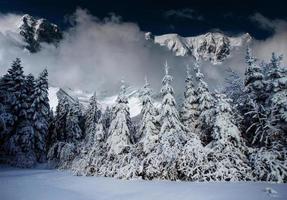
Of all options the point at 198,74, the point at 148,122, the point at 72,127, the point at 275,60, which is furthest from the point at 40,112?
the point at 275,60

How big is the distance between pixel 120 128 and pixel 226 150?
1074 cm

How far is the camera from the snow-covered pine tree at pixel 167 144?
23.7 metres

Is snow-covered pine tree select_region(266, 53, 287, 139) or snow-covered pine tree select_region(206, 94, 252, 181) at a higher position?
snow-covered pine tree select_region(266, 53, 287, 139)

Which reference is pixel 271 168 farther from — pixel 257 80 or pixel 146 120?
pixel 146 120

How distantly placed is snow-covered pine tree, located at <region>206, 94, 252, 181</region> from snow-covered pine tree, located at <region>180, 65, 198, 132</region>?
622 cm

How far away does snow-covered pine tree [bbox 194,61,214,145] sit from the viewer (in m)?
26.9

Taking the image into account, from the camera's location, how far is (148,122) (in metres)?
27.7

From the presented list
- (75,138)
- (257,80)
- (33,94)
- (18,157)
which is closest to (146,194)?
(257,80)

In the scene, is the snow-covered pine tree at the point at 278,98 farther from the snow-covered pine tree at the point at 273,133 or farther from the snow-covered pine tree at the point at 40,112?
the snow-covered pine tree at the point at 40,112

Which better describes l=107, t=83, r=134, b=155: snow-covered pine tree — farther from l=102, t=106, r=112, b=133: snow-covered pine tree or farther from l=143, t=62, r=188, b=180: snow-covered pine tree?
l=102, t=106, r=112, b=133: snow-covered pine tree

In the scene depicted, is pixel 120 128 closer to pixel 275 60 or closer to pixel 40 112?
pixel 275 60

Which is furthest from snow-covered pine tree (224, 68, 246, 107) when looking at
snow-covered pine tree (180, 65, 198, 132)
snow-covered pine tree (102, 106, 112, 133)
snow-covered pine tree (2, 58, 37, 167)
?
snow-covered pine tree (2, 58, 37, 167)

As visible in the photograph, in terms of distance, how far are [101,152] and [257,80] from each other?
1567cm

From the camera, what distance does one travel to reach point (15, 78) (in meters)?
44.1
